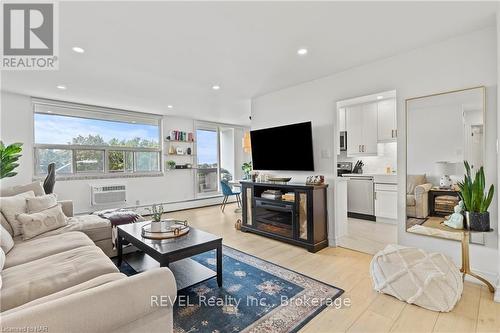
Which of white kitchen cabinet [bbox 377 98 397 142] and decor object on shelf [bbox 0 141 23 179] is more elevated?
white kitchen cabinet [bbox 377 98 397 142]

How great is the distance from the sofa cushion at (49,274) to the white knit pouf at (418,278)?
2210mm

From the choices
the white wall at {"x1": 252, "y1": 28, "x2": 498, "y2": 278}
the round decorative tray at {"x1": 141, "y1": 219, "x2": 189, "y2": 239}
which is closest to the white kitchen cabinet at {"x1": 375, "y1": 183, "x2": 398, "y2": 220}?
the white wall at {"x1": 252, "y1": 28, "x2": 498, "y2": 278}

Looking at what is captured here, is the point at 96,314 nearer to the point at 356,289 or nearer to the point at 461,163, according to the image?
the point at 356,289

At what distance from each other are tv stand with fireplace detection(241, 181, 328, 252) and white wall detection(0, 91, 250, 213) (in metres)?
2.66

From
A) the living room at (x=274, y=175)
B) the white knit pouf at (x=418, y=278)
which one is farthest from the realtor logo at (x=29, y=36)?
the white knit pouf at (x=418, y=278)

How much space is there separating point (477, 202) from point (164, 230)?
2935 millimetres

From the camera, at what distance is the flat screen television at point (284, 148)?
3.50m

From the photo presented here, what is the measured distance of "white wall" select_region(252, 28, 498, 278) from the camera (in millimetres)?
2240

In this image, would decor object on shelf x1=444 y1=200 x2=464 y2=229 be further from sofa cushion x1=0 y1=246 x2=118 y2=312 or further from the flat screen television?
sofa cushion x1=0 y1=246 x2=118 y2=312

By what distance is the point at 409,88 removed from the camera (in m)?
2.69

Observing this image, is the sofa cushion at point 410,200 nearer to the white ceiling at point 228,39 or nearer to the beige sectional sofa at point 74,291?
the white ceiling at point 228,39

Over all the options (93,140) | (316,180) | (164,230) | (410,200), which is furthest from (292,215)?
A: (93,140)

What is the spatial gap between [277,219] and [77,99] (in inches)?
162

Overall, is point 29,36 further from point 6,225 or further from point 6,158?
point 6,158
